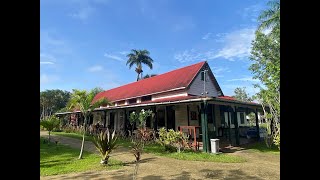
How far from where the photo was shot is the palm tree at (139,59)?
5706 centimetres

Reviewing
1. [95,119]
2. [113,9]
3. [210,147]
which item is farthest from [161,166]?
[95,119]

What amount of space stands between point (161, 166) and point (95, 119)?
25215 mm

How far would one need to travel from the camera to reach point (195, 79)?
72.0ft

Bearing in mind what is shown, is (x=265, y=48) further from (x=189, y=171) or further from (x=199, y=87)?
(x=189, y=171)

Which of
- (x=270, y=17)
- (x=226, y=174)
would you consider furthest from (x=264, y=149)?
(x=270, y=17)

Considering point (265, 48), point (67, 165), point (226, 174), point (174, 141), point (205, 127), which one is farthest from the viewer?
point (265, 48)

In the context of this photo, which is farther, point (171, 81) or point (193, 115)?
point (171, 81)

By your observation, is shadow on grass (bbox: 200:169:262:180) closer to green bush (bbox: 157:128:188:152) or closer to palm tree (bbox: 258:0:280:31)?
green bush (bbox: 157:128:188:152)

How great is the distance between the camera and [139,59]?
57219mm

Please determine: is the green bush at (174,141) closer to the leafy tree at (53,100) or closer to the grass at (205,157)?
the grass at (205,157)

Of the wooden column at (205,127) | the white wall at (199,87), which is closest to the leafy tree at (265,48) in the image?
the white wall at (199,87)

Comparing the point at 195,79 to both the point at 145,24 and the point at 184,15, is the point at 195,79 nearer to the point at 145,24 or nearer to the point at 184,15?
the point at 145,24

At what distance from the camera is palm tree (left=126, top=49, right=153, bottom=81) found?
57062 mm

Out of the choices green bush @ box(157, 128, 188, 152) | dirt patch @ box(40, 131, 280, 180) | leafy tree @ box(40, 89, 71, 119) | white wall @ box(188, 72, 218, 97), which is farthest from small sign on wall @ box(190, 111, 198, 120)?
leafy tree @ box(40, 89, 71, 119)
